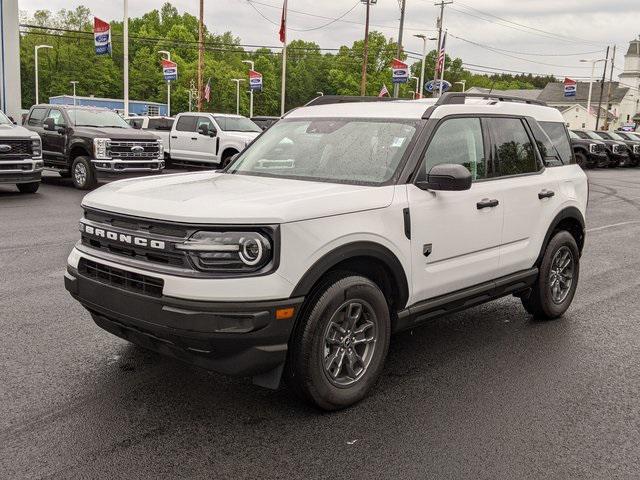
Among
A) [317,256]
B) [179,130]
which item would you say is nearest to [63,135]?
[179,130]

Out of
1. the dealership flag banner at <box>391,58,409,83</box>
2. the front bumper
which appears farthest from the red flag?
the front bumper

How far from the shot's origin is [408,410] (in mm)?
3943

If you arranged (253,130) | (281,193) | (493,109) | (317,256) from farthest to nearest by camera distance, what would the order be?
(253,130) < (493,109) < (281,193) < (317,256)

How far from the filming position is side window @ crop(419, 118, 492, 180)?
4480mm

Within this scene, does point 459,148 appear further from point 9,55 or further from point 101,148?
point 9,55

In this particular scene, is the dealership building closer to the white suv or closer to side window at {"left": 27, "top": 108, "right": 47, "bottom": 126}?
side window at {"left": 27, "top": 108, "right": 47, "bottom": 126}

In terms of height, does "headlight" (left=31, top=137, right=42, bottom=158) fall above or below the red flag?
below

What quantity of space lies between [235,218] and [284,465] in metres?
1.28

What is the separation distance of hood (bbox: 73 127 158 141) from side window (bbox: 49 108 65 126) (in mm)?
659

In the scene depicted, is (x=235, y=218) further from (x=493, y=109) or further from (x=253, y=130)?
(x=253, y=130)

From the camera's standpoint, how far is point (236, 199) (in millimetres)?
3662

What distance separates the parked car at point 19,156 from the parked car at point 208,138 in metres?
6.20

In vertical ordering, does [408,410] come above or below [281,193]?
below

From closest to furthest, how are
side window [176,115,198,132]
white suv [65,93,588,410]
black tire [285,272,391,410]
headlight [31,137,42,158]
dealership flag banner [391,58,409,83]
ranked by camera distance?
white suv [65,93,588,410], black tire [285,272,391,410], headlight [31,137,42,158], side window [176,115,198,132], dealership flag banner [391,58,409,83]
